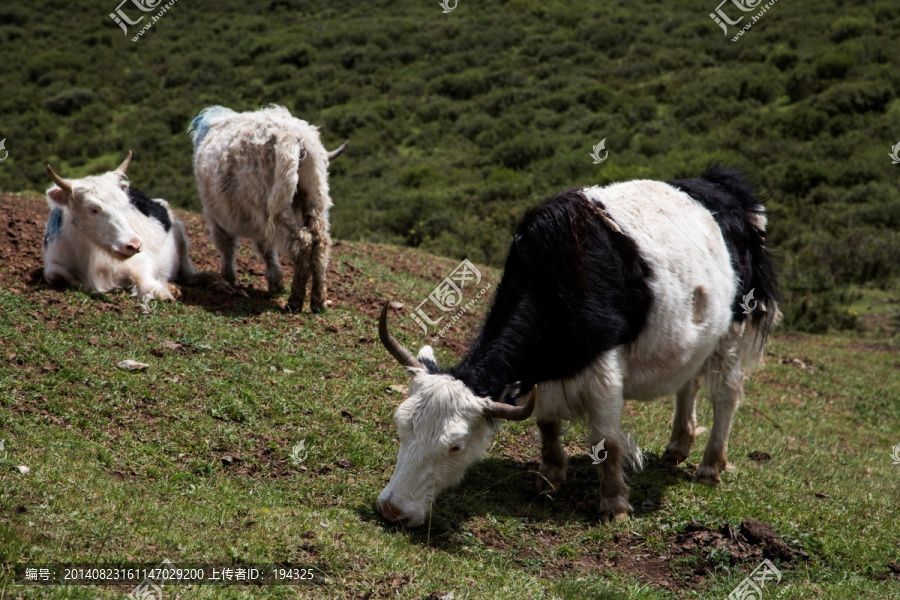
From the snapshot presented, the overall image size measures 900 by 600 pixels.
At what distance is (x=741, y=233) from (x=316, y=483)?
408cm

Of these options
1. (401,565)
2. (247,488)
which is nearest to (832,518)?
(401,565)

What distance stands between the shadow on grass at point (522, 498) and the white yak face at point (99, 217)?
429cm

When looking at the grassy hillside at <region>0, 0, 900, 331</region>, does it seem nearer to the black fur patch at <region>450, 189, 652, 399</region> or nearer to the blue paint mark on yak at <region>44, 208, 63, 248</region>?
the blue paint mark on yak at <region>44, 208, 63, 248</region>

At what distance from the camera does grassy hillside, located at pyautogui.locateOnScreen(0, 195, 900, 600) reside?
4.18m

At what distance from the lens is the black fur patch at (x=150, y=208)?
8656mm

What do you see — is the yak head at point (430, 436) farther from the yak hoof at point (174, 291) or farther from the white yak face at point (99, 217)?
the yak hoof at point (174, 291)

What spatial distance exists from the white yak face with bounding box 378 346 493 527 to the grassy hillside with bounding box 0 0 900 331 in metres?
12.0

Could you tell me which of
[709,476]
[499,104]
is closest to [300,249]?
[709,476]

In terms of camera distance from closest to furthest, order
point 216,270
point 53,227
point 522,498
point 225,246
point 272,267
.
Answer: point 522,498, point 53,227, point 272,267, point 225,246, point 216,270

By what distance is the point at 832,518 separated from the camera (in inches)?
225

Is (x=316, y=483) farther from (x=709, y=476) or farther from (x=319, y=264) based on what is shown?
(x=319, y=264)

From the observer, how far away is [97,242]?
7.78m

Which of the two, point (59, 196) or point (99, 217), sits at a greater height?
point (59, 196)

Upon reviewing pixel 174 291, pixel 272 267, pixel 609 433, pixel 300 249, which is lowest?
pixel 174 291
